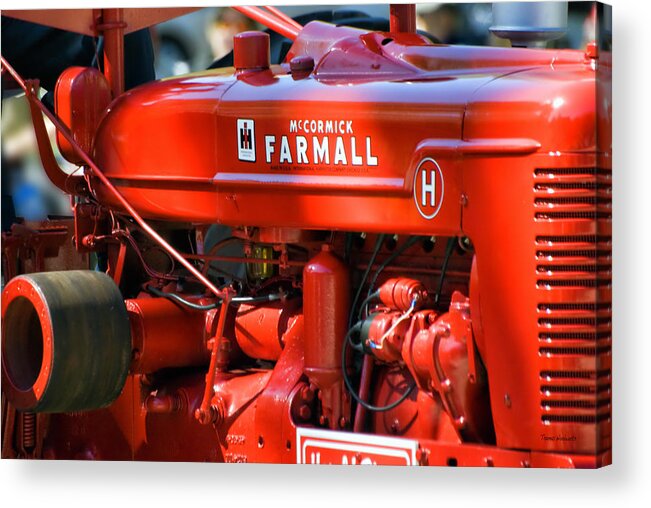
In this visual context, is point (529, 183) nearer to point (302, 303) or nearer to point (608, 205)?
point (608, 205)

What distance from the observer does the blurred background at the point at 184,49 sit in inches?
263

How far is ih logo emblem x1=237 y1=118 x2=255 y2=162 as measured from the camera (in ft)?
21.4

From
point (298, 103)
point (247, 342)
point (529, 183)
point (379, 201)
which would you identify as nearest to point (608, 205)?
point (529, 183)

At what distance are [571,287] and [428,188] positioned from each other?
59cm

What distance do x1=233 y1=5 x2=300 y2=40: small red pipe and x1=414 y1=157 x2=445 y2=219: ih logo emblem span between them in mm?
1147

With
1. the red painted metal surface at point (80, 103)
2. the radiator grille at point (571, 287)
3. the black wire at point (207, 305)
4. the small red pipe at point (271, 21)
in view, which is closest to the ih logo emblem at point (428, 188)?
the radiator grille at point (571, 287)

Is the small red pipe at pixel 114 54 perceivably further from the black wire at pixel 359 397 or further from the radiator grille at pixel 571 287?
the radiator grille at pixel 571 287

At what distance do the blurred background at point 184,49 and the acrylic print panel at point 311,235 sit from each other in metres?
0.01

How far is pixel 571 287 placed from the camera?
590 cm

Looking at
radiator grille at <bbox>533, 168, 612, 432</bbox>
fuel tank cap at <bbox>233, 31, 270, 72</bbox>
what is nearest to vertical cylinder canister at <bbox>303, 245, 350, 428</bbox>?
fuel tank cap at <bbox>233, 31, 270, 72</bbox>

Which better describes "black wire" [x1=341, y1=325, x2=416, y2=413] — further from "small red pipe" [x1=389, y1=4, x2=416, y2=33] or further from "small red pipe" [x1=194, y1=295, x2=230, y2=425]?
"small red pipe" [x1=389, y1=4, x2=416, y2=33]

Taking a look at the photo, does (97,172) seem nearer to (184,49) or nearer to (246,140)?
(184,49)

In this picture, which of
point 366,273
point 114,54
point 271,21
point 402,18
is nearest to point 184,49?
point 114,54

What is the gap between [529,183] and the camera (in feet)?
19.2
